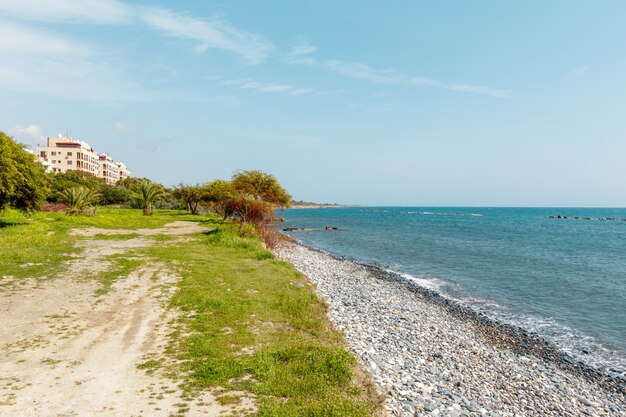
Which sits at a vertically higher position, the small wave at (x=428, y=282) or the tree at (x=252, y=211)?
the tree at (x=252, y=211)

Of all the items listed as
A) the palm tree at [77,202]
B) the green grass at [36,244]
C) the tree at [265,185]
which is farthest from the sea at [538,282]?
the palm tree at [77,202]

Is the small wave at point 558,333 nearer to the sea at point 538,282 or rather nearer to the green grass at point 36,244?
the sea at point 538,282

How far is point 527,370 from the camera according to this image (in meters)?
12.6

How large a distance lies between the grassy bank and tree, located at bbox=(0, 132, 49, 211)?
5476 millimetres

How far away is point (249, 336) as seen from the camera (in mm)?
10664

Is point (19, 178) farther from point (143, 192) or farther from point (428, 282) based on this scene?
point (143, 192)

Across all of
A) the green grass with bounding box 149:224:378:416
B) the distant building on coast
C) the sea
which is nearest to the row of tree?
the sea

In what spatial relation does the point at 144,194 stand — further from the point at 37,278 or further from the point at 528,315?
the point at 528,315

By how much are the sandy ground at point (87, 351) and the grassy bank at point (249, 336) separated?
1.20ft

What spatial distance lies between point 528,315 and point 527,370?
28.8ft

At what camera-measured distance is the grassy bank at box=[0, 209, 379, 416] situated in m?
7.78

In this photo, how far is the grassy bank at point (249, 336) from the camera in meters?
7.78

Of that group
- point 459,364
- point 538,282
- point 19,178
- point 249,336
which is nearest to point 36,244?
point 19,178

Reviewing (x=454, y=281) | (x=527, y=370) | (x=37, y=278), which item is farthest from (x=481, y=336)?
(x=37, y=278)
